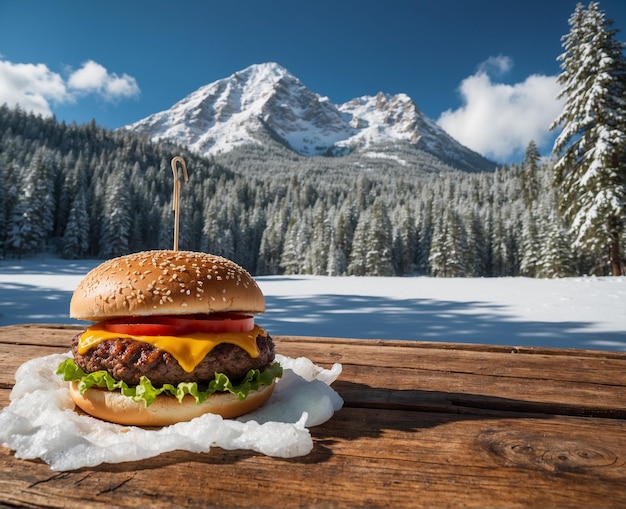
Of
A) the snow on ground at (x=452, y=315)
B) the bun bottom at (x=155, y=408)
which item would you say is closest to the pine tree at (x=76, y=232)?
the snow on ground at (x=452, y=315)

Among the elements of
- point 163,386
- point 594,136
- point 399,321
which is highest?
point 594,136

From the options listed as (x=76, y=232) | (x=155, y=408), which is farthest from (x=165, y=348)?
(x=76, y=232)

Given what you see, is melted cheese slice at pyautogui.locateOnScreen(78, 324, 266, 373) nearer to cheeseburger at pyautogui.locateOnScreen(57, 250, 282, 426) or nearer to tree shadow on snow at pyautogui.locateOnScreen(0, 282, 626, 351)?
cheeseburger at pyautogui.locateOnScreen(57, 250, 282, 426)

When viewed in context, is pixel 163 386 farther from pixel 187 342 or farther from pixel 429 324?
pixel 429 324

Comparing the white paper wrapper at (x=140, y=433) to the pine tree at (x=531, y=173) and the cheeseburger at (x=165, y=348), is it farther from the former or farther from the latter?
the pine tree at (x=531, y=173)

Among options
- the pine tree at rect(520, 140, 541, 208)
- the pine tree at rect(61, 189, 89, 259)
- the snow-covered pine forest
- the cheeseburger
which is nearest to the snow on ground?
the cheeseburger

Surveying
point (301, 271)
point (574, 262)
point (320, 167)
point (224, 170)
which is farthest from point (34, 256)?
point (320, 167)
